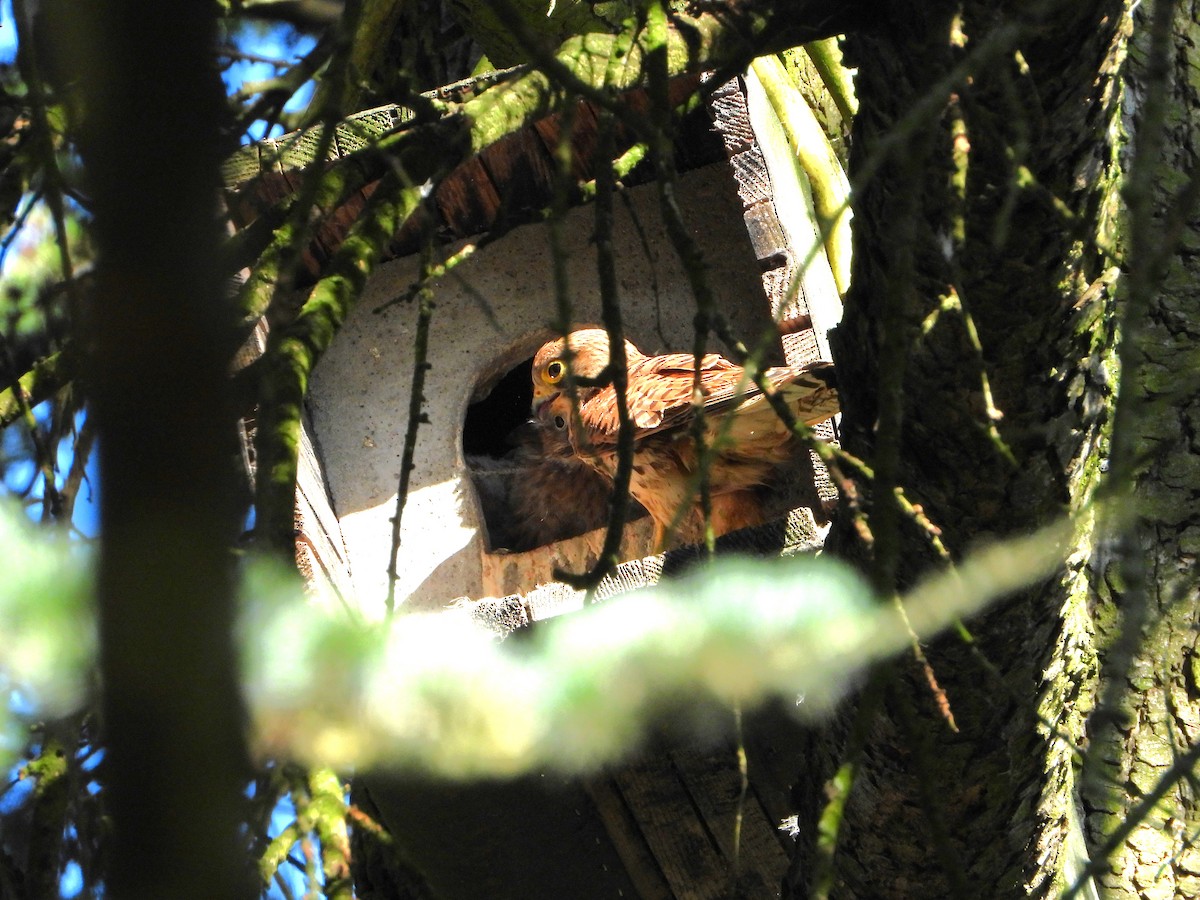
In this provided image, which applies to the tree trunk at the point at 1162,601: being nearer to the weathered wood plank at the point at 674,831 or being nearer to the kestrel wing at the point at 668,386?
the weathered wood plank at the point at 674,831

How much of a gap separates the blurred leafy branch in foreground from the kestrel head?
6.44ft

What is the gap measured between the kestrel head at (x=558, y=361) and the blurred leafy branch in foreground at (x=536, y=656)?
196 centimetres

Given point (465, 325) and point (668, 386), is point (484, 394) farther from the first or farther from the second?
point (668, 386)

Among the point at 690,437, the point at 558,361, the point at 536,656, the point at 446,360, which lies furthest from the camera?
the point at 558,361

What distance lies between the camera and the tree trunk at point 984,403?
1.28 m

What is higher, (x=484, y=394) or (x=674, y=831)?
(x=484, y=394)

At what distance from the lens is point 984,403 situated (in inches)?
56.7

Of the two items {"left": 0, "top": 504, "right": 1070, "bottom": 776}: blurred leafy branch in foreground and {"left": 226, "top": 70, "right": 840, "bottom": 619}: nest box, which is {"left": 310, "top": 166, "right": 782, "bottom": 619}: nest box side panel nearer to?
{"left": 226, "top": 70, "right": 840, "bottom": 619}: nest box

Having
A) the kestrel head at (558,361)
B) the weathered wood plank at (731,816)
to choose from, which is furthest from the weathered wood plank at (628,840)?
the kestrel head at (558,361)

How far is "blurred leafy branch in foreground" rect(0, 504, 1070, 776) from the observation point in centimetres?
111

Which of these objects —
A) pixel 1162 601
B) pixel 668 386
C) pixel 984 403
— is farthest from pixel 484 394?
pixel 984 403

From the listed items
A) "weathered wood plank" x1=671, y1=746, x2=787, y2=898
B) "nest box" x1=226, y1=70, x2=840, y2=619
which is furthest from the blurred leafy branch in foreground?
"nest box" x1=226, y1=70, x2=840, y2=619

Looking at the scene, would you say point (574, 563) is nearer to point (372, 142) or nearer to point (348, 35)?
point (372, 142)

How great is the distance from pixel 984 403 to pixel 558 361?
125 inches
